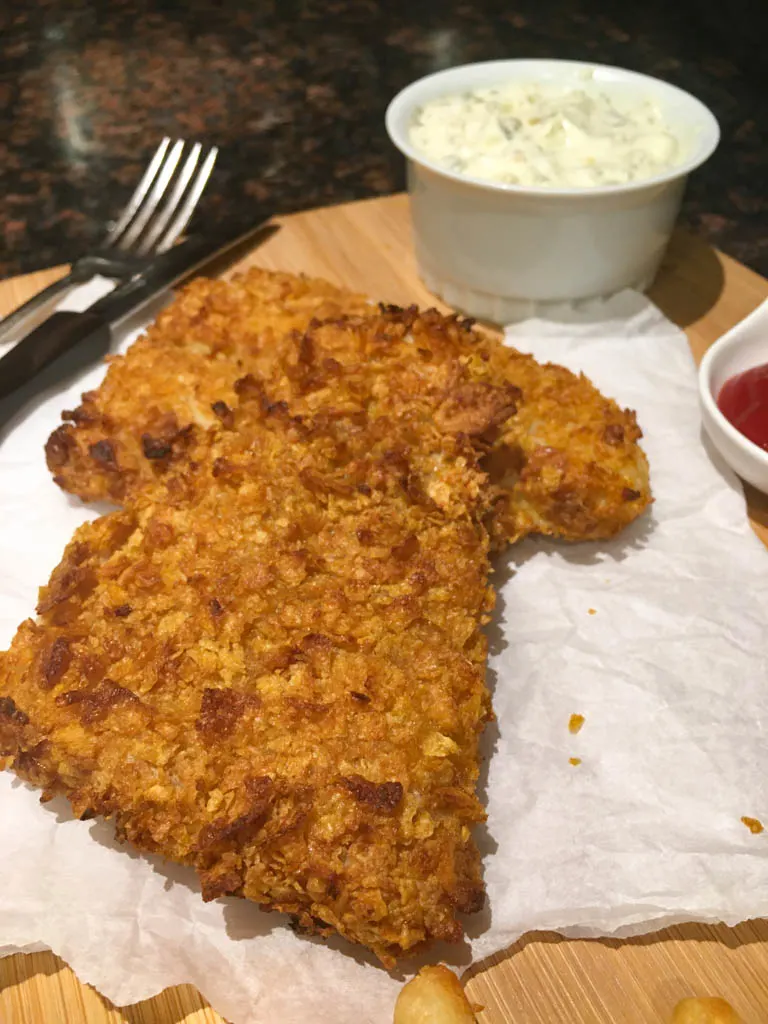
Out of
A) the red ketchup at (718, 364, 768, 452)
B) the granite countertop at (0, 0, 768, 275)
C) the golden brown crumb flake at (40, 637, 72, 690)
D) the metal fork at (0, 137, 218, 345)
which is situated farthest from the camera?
the granite countertop at (0, 0, 768, 275)

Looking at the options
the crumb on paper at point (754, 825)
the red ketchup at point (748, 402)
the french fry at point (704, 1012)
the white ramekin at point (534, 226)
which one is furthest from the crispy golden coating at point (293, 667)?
the white ramekin at point (534, 226)

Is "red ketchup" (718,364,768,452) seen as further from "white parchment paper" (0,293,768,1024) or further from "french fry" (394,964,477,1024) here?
"french fry" (394,964,477,1024)

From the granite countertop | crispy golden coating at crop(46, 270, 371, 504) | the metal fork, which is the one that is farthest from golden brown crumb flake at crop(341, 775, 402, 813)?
the granite countertop

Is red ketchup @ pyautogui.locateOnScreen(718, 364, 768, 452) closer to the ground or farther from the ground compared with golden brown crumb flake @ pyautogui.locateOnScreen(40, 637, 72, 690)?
closer to the ground

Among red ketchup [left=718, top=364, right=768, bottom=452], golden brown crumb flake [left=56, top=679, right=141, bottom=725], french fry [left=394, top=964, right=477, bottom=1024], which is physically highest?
golden brown crumb flake [left=56, top=679, right=141, bottom=725]

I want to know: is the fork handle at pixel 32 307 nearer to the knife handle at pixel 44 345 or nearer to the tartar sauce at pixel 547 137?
the knife handle at pixel 44 345

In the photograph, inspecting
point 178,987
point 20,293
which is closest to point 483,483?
point 178,987

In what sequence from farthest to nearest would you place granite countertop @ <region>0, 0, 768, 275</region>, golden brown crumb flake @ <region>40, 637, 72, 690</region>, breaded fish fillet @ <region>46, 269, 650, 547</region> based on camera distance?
granite countertop @ <region>0, 0, 768, 275</region> → breaded fish fillet @ <region>46, 269, 650, 547</region> → golden brown crumb flake @ <region>40, 637, 72, 690</region>
